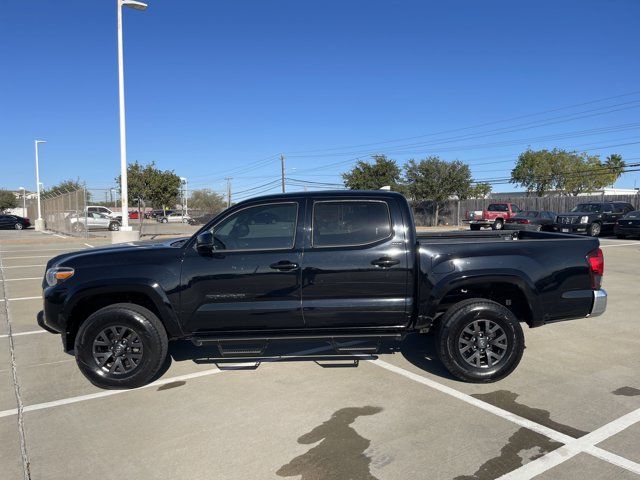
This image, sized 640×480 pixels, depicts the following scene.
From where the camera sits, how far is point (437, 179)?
128ft

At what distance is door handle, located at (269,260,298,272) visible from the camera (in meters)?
4.45

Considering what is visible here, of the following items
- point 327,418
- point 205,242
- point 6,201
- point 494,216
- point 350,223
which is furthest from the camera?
point 6,201

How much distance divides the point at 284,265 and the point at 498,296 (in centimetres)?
226

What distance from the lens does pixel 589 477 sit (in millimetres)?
3020

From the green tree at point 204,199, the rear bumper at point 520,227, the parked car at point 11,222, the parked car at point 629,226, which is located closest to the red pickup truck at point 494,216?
the parked car at point 629,226

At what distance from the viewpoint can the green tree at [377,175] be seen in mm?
39656

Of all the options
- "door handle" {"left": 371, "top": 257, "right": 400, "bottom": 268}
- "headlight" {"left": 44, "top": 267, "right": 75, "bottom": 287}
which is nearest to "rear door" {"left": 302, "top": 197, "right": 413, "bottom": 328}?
"door handle" {"left": 371, "top": 257, "right": 400, "bottom": 268}

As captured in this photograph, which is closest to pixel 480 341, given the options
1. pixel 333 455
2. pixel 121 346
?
pixel 333 455

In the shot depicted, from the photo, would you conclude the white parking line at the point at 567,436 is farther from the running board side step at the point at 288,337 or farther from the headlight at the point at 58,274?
the headlight at the point at 58,274

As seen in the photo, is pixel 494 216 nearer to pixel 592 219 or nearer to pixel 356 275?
pixel 592 219

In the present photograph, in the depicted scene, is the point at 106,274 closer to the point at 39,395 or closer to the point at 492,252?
the point at 39,395

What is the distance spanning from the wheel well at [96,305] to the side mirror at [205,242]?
746 millimetres

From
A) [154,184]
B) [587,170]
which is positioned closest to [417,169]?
[154,184]

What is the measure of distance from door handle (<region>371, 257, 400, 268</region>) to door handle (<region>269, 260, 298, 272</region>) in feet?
2.49
